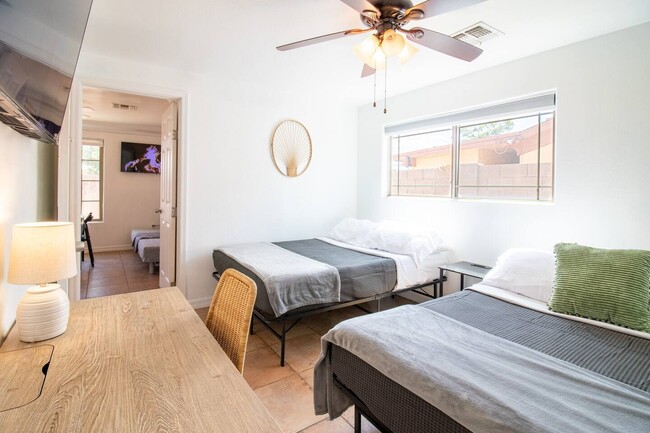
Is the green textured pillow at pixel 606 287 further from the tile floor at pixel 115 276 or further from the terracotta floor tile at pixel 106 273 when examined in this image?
the terracotta floor tile at pixel 106 273

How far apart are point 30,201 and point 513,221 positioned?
11.5ft

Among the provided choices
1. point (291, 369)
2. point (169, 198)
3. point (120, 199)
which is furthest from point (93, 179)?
point (291, 369)

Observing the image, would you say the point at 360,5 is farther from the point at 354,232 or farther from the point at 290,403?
the point at 354,232

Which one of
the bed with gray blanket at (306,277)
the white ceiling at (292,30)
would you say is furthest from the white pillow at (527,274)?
the white ceiling at (292,30)

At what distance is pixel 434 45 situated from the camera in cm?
201

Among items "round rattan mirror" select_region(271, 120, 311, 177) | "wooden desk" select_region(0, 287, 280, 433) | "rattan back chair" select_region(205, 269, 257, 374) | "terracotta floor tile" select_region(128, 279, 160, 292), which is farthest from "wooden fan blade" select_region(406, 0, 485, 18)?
"terracotta floor tile" select_region(128, 279, 160, 292)

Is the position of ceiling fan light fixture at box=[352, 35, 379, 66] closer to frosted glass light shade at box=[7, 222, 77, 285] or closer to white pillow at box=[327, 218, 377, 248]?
frosted glass light shade at box=[7, 222, 77, 285]

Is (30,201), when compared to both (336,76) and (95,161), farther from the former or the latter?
(95,161)

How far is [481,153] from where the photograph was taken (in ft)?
11.1

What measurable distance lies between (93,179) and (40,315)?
20.2ft

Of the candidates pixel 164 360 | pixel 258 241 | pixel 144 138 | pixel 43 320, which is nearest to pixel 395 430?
pixel 164 360

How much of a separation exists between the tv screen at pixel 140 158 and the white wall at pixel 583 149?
5712 millimetres

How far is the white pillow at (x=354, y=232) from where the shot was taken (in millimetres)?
3781

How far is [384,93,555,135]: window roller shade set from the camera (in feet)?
9.26
